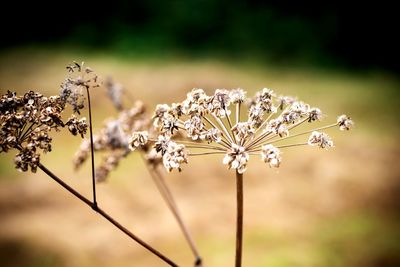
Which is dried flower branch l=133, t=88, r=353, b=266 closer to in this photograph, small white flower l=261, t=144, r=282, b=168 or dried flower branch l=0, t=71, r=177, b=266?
small white flower l=261, t=144, r=282, b=168

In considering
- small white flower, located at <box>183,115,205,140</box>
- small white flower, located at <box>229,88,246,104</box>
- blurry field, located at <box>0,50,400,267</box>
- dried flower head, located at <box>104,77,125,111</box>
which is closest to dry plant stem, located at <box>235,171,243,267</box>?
small white flower, located at <box>183,115,205,140</box>

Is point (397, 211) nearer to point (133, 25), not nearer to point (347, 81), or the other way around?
point (347, 81)

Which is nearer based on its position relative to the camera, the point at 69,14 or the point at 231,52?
the point at 231,52

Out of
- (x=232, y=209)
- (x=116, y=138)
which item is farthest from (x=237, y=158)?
(x=232, y=209)

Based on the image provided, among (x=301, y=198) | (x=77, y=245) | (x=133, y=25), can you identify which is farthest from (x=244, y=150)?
(x=133, y=25)

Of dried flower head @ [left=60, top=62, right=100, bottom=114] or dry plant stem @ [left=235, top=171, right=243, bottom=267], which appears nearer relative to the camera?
dry plant stem @ [left=235, top=171, right=243, bottom=267]

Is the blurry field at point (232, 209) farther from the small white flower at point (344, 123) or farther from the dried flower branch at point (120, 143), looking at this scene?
the small white flower at point (344, 123)

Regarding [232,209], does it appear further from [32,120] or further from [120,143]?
[32,120]
